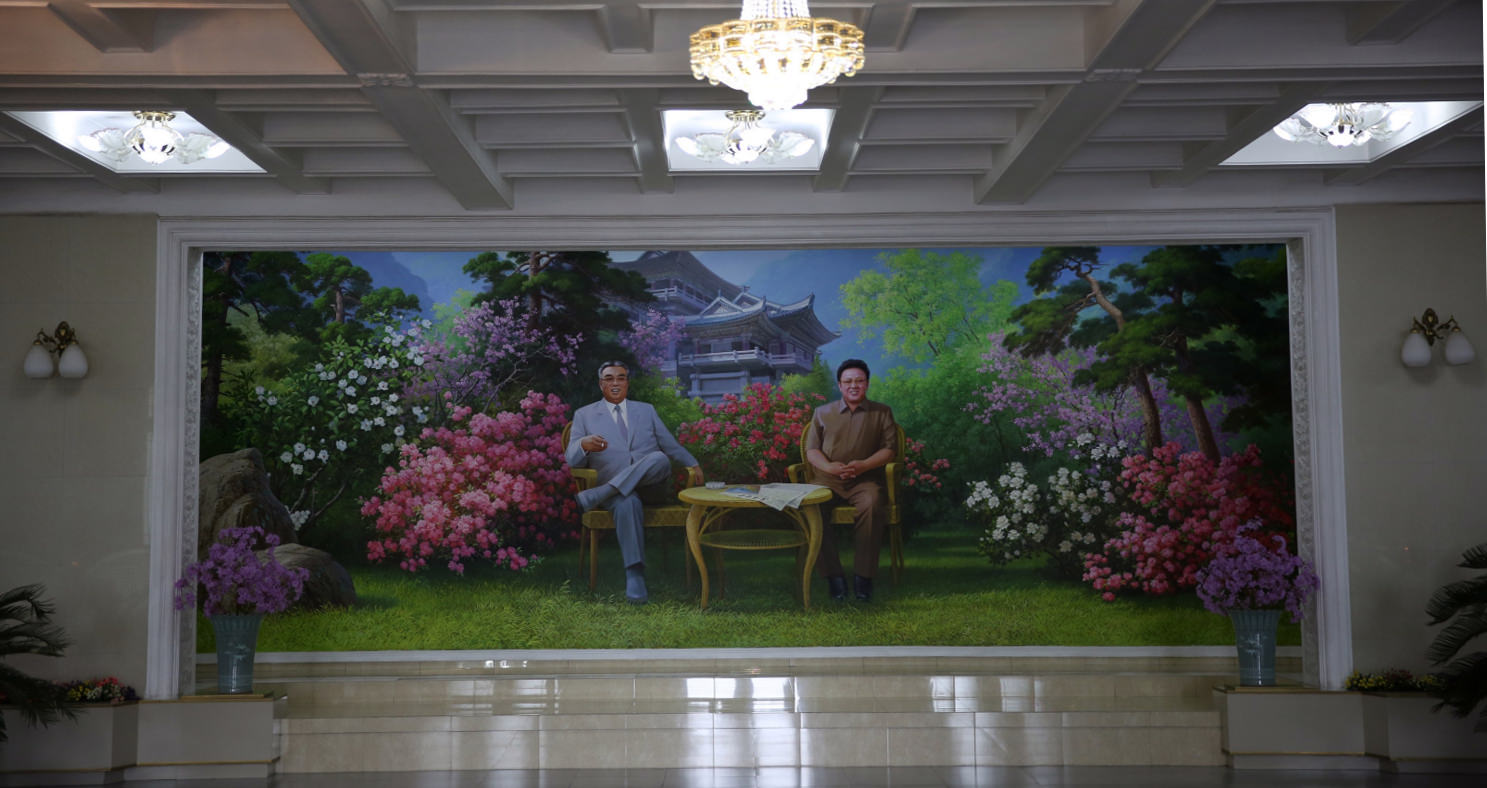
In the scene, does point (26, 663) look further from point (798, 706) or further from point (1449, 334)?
point (1449, 334)

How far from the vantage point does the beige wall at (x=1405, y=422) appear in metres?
8.40

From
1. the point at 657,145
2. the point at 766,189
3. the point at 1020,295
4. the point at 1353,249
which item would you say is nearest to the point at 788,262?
the point at 766,189

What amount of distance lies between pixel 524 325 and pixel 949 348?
351cm

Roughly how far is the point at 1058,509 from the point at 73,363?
7381mm

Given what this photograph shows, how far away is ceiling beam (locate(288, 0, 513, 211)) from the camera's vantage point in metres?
5.34

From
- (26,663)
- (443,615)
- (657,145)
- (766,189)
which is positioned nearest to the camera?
(657,145)

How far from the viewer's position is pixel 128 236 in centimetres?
853

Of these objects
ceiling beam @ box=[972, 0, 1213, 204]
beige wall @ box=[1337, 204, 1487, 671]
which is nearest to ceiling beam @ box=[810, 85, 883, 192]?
ceiling beam @ box=[972, 0, 1213, 204]

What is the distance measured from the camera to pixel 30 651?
7492 mm

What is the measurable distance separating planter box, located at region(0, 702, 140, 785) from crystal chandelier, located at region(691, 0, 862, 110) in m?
6.30

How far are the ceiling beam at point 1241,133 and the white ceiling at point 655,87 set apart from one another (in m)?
0.02

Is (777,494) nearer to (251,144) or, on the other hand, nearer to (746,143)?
(746,143)

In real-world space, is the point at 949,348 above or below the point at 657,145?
below

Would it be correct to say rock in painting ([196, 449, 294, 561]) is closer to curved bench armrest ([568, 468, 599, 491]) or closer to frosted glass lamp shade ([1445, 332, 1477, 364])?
curved bench armrest ([568, 468, 599, 491])
